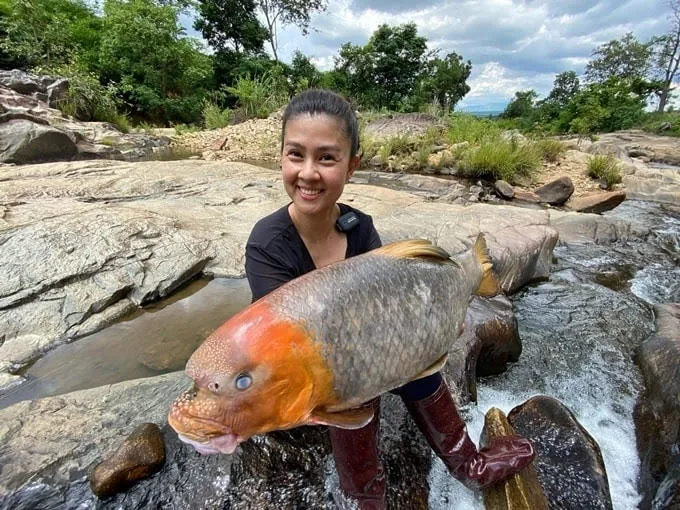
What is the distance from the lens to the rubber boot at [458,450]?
1934 millimetres

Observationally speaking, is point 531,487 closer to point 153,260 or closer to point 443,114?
point 153,260

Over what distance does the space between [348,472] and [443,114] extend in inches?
727

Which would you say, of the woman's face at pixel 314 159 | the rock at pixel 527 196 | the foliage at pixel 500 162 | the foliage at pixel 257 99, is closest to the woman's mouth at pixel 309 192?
the woman's face at pixel 314 159

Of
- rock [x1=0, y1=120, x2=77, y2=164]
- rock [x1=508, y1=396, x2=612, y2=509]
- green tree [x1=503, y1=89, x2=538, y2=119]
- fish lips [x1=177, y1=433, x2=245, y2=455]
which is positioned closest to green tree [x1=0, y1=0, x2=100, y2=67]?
rock [x1=0, y1=120, x2=77, y2=164]

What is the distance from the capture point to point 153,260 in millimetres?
4098

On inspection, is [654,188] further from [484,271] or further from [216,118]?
[216,118]

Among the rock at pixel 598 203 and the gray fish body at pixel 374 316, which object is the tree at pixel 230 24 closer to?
the rock at pixel 598 203

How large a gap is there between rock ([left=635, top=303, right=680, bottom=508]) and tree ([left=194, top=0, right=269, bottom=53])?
30555 mm

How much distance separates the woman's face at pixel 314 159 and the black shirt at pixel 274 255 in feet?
0.58

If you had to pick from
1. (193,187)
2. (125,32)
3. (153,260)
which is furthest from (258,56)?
(153,260)

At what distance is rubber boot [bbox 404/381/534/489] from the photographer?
193 centimetres

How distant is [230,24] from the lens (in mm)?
26328

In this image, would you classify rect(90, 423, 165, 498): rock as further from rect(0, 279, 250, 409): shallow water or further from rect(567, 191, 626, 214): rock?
rect(567, 191, 626, 214): rock

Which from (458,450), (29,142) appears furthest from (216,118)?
(458,450)
